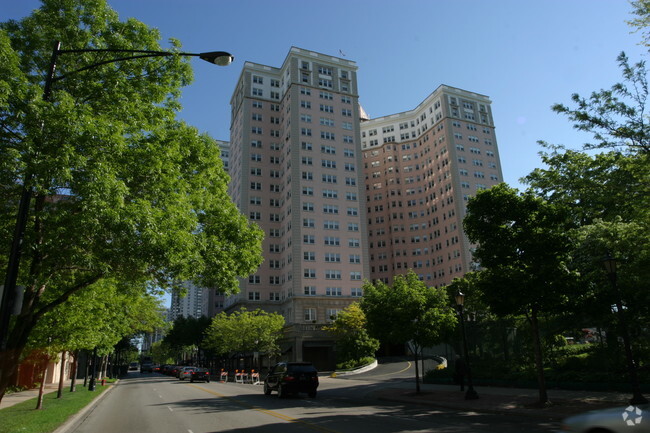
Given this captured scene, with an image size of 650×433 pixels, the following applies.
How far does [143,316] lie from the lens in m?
46.1

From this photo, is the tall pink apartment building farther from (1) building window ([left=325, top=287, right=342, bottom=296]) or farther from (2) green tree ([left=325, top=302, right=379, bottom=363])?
(2) green tree ([left=325, top=302, right=379, bottom=363])

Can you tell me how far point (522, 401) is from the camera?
16.9 meters

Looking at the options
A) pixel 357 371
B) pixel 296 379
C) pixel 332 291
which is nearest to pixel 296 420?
pixel 296 379

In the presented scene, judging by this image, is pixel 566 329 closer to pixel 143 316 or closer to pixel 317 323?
pixel 143 316

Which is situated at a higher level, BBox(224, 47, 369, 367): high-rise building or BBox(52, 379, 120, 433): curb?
BBox(224, 47, 369, 367): high-rise building

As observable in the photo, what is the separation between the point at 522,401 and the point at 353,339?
36.8 metres

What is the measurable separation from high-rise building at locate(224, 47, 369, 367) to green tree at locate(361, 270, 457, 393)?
131 ft

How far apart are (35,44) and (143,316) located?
38450 millimetres

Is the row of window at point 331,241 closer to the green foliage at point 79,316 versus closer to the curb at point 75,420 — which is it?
the green foliage at point 79,316

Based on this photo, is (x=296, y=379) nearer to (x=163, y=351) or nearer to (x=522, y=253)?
(x=522, y=253)

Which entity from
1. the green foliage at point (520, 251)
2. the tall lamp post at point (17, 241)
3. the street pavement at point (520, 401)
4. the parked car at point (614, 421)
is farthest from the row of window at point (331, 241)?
the parked car at point (614, 421)

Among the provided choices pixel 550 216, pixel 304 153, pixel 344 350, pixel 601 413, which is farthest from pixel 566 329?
pixel 304 153

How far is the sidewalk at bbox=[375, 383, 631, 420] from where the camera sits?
14070mm

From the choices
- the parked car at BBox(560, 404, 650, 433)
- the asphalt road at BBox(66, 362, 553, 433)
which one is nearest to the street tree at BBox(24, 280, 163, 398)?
the asphalt road at BBox(66, 362, 553, 433)
